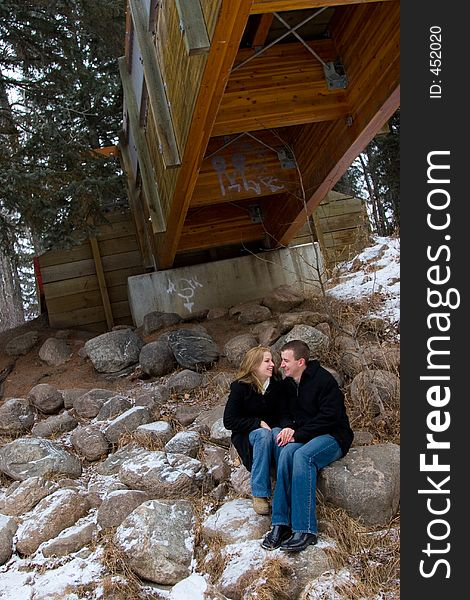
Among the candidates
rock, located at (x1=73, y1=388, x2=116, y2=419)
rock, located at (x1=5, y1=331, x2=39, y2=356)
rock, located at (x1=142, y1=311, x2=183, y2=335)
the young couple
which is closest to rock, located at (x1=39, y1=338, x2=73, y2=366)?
rock, located at (x1=5, y1=331, x2=39, y2=356)

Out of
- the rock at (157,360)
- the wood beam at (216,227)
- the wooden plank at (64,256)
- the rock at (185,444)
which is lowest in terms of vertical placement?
the rock at (185,444)

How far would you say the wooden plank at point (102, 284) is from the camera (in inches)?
412

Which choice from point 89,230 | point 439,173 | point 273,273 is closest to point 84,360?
point 89,230

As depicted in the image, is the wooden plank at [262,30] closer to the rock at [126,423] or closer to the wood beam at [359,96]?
the wood beam at [359,96]

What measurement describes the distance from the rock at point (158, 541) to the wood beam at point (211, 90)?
2.95m

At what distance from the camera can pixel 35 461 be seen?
17.8ft

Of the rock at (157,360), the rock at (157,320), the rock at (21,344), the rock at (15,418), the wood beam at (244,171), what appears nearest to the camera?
the rock at (15,418)

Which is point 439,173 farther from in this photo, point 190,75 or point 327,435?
point 190,75

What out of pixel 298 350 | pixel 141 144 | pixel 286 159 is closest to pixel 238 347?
pixel 286 159

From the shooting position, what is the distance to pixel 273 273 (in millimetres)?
9852

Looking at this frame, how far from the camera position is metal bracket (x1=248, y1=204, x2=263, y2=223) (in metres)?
9.45

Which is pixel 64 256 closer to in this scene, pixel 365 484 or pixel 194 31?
pixel 194 31

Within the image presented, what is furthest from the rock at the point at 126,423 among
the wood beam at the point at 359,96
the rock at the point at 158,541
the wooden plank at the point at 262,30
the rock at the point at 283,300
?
the wooden plank at the point at 262,30

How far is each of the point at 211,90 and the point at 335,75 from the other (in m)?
1.90
